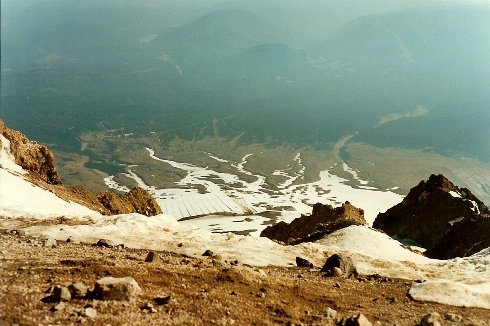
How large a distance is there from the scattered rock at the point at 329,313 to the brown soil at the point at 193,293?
0.44 feet

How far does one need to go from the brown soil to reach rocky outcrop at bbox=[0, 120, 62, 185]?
31.2 m

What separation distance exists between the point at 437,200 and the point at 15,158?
57964 millimetres

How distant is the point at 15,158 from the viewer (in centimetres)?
4447

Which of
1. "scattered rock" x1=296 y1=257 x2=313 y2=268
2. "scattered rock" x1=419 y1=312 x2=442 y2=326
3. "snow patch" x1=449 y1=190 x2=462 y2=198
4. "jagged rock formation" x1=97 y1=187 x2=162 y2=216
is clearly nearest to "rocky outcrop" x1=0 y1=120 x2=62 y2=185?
"jagged rock formation" x1=97 y1=187 x2=162 y2=216

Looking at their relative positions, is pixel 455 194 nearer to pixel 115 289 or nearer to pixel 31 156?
pixel 31 156

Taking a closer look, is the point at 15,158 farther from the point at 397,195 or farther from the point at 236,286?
A: the point at 397,195

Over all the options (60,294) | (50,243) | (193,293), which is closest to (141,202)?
(50,243)

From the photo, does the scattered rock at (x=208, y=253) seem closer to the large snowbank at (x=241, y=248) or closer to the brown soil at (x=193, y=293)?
the large snowbank at (x=241, y=248)

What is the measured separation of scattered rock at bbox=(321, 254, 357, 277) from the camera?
55.6 ft

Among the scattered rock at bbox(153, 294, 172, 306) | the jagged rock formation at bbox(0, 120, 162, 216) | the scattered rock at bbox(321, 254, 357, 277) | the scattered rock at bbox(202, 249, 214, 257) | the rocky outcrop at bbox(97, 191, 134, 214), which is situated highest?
the scattered rock at bbox(321, 254, 357, 277)

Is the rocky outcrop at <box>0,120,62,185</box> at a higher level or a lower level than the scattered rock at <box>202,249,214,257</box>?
lower

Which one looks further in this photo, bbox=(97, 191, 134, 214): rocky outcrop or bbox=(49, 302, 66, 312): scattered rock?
bbox=(97, 191, 134, 214): rocky outcrop

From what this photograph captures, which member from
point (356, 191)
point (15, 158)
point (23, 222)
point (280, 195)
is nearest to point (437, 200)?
point (15, 158)

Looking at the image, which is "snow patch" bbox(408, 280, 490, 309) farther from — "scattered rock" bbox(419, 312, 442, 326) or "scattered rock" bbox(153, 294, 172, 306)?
"scattered rock" bbox(153, 294, 172, 306)
